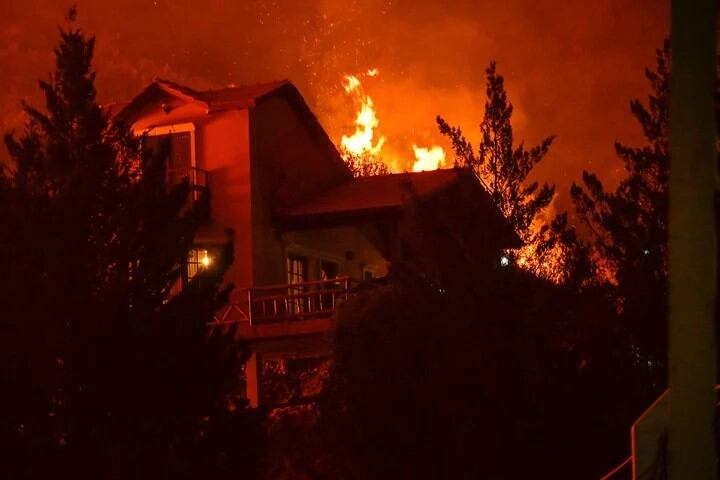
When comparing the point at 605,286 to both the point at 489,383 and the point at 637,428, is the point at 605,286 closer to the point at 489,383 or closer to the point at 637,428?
the point at 489,383

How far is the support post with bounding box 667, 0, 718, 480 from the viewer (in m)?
4.54

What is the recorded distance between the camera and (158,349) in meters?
10.0

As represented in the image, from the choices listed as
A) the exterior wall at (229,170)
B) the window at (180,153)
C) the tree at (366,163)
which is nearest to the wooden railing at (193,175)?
the window at (180,153)

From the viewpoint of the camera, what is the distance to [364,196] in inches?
942

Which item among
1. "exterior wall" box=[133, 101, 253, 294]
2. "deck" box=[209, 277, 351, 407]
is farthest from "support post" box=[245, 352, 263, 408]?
"exterior wall" box=[133, 101, 253, 294]

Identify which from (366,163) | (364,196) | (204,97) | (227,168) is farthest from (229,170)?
(366,163)

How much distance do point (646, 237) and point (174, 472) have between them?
7666 mm

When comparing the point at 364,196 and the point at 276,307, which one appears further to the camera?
the point at 364,196

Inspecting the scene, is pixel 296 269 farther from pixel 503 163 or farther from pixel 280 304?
pixel 503 163

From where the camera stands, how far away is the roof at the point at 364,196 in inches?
886

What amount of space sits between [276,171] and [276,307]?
4.48 meters

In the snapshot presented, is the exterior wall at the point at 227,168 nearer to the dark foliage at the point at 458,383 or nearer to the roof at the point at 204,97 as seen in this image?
the roof at the point at 204,97

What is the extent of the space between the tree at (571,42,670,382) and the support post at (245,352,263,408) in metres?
8.42

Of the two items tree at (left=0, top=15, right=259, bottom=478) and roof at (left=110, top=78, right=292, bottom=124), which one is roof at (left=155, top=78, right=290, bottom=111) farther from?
tree at (left=0, top=15, right=259, bottom=478)
